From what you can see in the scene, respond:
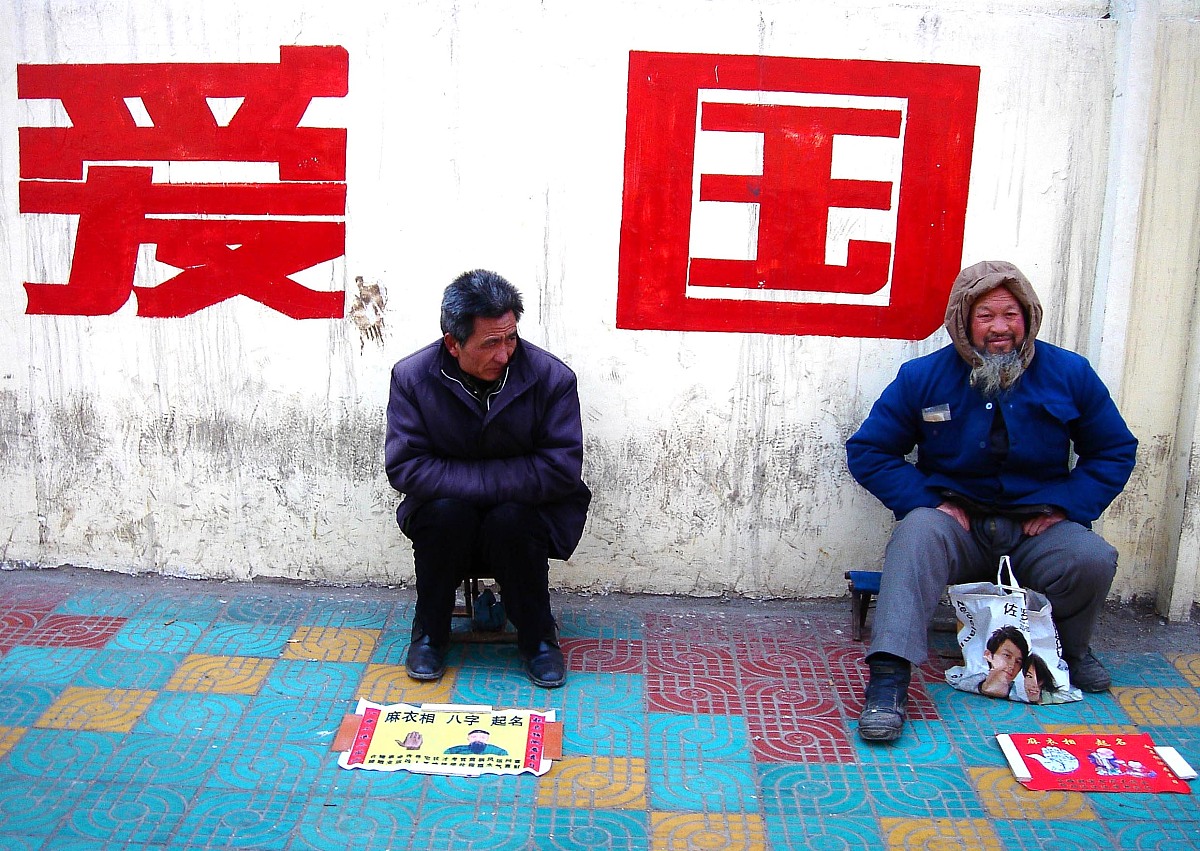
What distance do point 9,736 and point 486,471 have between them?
1480 millimetres

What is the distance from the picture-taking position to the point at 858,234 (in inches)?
140

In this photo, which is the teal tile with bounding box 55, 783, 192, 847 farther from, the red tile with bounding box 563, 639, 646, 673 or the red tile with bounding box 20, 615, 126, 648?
the red tile with bounding box 563, 639, 646, 673

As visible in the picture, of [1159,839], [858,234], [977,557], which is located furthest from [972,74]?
[1159,839]

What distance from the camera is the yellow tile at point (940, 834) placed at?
98.3 inches

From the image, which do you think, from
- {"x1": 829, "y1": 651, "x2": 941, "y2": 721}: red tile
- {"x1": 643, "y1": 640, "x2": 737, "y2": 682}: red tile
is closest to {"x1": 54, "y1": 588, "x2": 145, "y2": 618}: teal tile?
{"x1": 643, "y1": 640, "x2": 737, "y2": 682}: red tile

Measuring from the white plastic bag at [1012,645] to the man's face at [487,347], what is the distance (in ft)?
5.06

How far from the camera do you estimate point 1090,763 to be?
111 inches

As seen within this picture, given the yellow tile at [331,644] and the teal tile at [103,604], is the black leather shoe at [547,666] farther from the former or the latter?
the teal tile at [103,604]

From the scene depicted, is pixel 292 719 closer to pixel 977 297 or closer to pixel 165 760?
pixel 165 760

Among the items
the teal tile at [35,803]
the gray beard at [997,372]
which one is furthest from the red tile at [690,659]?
the teal tile at [35,803]

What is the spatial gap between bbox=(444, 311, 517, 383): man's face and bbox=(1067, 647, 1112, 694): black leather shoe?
1996mm

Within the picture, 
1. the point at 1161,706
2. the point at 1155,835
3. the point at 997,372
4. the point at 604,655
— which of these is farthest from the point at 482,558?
the point at 1161,706

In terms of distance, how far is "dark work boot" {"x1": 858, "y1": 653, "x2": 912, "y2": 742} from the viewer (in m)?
2.91

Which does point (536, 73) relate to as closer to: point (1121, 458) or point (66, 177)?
point (66, 177)
